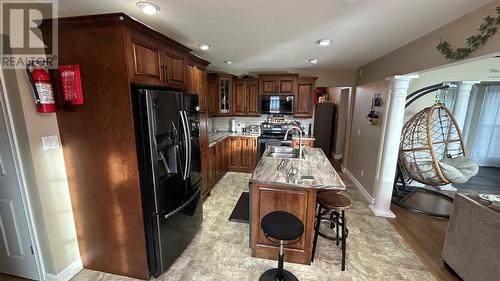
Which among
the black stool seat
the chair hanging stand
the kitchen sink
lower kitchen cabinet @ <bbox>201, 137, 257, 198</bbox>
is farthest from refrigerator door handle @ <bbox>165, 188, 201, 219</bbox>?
the chair hanging stand

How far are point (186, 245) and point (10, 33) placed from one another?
2.52m

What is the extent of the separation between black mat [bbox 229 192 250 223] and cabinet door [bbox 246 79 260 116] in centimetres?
218

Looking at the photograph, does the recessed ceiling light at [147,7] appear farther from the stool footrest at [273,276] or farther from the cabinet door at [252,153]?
the cabinet door at [252,153]

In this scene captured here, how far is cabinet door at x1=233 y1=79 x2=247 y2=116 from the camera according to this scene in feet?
16.1

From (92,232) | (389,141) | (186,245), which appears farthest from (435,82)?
(92,232)

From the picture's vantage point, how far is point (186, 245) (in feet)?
7.96

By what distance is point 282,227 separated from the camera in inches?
67.7

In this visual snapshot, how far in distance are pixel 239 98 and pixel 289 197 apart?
3.38 meters

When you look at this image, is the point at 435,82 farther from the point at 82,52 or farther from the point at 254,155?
the point at 82,52

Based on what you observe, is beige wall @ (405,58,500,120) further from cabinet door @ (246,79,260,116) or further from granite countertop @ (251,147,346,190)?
cabinet door @ (246,79,260,116)

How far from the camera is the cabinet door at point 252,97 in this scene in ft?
16.0

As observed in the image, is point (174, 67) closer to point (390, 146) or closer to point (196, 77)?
point (196, 77)

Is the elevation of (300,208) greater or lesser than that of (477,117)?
lesser

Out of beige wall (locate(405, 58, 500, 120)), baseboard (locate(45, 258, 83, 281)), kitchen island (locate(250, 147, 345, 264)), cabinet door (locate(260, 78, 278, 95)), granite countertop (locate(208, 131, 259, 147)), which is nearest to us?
baseboard (locate(45, 258, 83, 281))
